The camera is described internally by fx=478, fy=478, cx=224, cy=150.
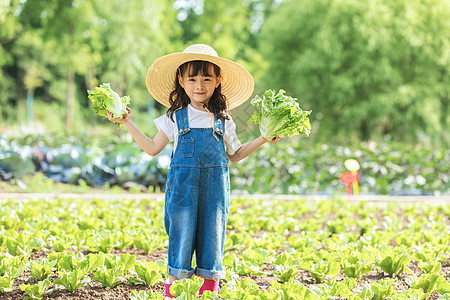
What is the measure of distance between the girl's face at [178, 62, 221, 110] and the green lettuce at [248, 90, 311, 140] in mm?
317

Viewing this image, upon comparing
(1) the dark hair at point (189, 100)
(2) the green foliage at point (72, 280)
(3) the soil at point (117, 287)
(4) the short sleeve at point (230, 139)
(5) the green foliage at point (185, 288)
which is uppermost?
(1) the dark hair at point (189, 100)

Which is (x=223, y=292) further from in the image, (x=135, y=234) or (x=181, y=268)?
(x=135, y=234)

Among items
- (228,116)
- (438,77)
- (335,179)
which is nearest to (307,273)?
(228,116)

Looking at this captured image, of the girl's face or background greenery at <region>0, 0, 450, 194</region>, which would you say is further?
background greenery at <region>0, 0, 450, 194</region>

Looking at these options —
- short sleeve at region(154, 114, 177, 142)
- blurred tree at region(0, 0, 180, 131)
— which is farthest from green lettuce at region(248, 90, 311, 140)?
blurred tree at region(0, 0, 180, 131)

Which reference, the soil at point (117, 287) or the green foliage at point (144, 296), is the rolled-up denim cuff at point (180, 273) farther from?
the soil at point (117, 287)

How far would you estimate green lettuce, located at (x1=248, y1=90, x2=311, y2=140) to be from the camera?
2.44m

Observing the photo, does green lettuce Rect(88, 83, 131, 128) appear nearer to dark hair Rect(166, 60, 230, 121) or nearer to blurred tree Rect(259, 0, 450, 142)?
dark hair Rect(166, 60, 230, 121)

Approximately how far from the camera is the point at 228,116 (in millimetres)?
2705

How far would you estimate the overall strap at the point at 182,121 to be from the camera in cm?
255

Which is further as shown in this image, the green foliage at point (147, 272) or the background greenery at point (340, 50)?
the background greenery at point (340, 50)

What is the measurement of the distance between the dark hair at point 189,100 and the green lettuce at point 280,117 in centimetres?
28

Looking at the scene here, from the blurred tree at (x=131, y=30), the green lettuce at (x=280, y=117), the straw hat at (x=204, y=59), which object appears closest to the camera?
the green lettuce at (x=280, y=117)

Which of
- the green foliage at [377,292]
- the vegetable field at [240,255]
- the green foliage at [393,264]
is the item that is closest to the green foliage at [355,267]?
the vegetable field at [240,255]
